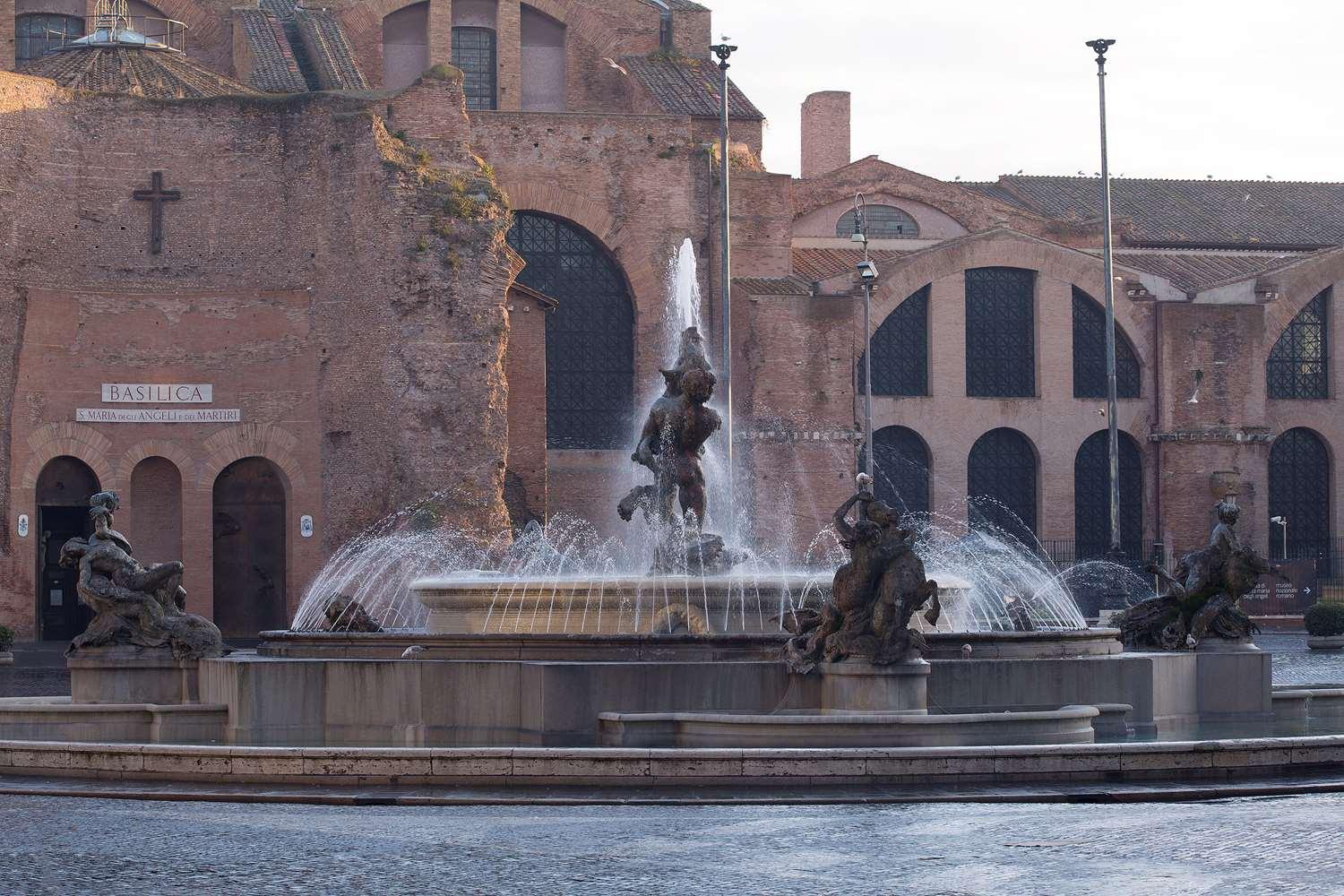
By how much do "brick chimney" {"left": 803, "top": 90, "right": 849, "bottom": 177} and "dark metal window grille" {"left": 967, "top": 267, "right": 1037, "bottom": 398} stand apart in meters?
10.4

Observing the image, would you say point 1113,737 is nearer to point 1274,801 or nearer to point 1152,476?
point 1274,801

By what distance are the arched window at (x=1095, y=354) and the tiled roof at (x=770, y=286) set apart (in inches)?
292

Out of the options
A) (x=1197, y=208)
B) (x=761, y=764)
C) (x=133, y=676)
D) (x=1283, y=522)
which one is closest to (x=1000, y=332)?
(x=1283, y=522)

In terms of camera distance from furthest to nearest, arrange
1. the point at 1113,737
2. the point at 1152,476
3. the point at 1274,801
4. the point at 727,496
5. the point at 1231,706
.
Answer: the point at 1152,476
the point at 727,496
the point at 1231,706
the point at 1113,737
the point at 1274,801

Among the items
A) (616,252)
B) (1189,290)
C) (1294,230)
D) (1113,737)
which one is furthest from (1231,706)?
(1294,230)

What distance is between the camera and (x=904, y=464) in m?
44.4

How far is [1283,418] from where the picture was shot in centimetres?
4759

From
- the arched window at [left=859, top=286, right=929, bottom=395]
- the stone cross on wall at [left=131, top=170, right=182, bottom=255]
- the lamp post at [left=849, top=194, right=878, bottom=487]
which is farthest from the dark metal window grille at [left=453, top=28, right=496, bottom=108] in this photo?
the stone cross on wall at [left=131, top=170, right=182, bottom=255]

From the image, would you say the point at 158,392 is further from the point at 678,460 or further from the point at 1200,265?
the point at 1200,265

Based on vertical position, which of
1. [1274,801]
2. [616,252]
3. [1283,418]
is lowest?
[1274,801]

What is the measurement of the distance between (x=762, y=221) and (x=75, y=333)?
47.6 ft

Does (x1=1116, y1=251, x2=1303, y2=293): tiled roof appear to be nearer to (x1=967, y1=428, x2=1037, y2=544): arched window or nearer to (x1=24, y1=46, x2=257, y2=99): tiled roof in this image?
(x1=967, y1=428, x2=1037, y2=544): arched window

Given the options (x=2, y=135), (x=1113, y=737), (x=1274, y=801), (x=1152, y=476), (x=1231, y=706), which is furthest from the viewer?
(x=1152, y=476)

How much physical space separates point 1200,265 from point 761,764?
131 feet
